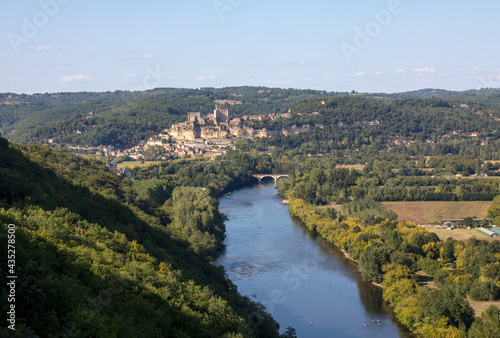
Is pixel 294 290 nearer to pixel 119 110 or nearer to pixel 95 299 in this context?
pixel 95 299

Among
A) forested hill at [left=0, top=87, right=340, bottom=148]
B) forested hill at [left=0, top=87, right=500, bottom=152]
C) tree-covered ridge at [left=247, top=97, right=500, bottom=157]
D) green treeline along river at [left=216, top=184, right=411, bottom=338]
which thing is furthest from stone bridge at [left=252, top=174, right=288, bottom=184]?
forested hill at [left=0, top=87, right=340, bottom=148]

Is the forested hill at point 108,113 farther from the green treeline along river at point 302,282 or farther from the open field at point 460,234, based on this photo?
the open field at point 460,234

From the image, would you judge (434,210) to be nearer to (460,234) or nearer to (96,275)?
(460,234)

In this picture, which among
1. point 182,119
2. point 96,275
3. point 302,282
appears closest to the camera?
point 96,275

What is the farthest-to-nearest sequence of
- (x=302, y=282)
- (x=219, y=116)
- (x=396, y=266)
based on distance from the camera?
(x=219, y=116) → (x=302, y=282) → (x=396, y=266)

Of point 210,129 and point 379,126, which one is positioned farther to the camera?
point 379,126

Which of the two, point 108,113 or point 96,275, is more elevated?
point 96,275

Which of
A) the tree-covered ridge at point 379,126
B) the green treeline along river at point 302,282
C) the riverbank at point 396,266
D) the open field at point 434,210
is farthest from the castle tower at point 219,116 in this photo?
the green treeline along river at point 302,282

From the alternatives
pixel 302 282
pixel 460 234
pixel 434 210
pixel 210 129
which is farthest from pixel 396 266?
pixel 210 129
